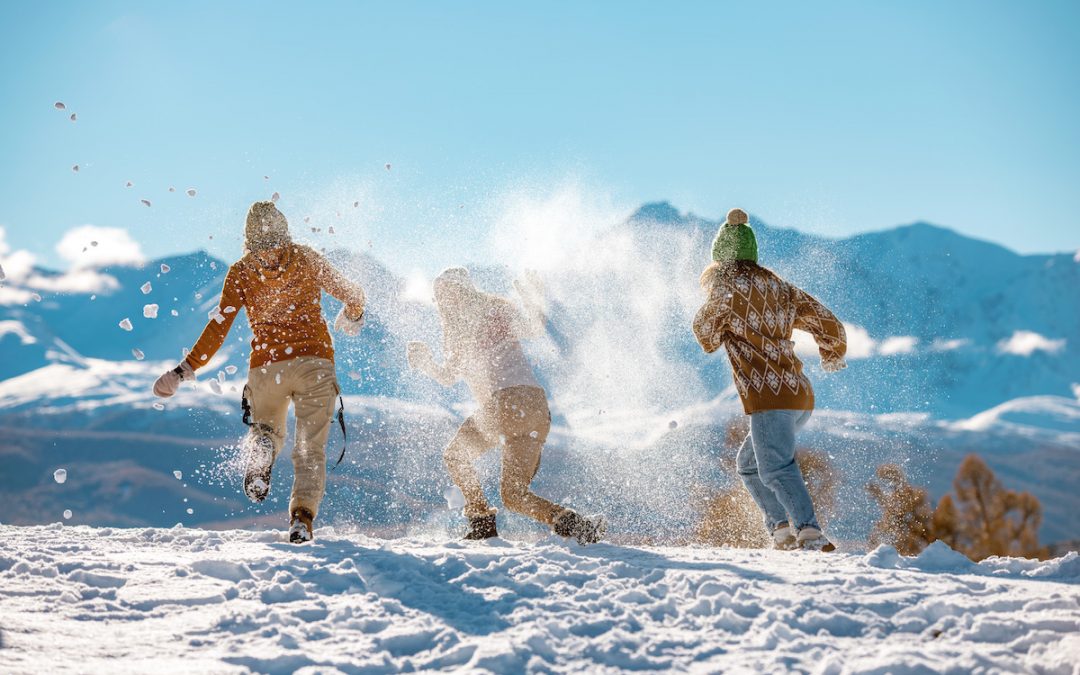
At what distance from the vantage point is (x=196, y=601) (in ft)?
10.5

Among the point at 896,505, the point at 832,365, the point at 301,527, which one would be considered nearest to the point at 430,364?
the point at 301,527

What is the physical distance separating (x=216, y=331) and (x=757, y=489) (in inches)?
146

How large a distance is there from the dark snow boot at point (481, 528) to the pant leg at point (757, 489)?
1.72 metres

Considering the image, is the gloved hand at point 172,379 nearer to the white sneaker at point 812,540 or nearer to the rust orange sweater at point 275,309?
the rust orange sweater at point 275,309

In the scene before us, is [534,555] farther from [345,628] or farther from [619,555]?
[345,628]

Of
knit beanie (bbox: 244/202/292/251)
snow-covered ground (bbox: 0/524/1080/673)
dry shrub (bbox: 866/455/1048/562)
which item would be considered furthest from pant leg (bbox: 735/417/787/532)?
dry shrub (bbox: 866/455/1048/562)

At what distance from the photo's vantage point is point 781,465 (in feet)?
16.5

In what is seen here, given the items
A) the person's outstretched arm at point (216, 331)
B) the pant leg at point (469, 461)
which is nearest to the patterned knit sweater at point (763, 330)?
the pant leg at point (469, 461)

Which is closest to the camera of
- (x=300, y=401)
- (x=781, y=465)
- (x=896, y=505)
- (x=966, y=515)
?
(x=781, y=465)

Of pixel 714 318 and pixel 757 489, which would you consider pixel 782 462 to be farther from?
pixel 714 318

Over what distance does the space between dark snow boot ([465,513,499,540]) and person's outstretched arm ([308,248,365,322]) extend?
63.4 inches

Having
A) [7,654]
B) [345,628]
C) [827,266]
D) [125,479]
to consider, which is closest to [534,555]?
[345,628]

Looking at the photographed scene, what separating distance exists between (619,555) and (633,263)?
18.6 ft

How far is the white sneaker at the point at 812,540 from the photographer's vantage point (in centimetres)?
476
